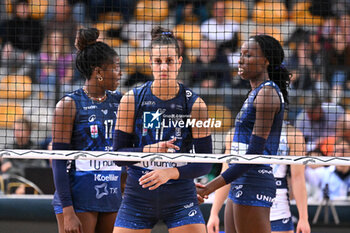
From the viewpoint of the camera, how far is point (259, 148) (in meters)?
4.32

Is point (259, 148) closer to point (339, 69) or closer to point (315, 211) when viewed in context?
point (315, 211)

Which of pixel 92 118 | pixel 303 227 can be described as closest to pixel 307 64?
pixel 303 227

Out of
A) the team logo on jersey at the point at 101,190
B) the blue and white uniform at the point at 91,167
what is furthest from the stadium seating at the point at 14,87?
the team logo on jersey at the point at 101,190

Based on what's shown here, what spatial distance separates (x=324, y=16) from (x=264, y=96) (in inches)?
322

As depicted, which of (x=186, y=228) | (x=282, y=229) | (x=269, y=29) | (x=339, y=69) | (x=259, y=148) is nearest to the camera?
(x=186, y=228)

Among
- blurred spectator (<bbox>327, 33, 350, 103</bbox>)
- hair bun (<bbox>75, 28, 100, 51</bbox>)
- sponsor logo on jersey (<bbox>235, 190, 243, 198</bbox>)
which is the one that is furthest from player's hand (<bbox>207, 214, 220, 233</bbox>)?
blurred spectator (<bbox>327, 33, 350, 103</bbox>)

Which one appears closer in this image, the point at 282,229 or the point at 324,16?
the point at 282,229

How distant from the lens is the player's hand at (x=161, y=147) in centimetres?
401

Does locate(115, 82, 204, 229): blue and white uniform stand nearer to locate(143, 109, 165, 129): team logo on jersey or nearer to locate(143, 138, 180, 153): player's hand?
locate(143, 109, 165, 129): team logo on jersey

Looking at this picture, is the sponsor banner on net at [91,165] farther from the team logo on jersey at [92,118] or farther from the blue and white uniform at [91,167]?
the team logo on jersey at [92,118]

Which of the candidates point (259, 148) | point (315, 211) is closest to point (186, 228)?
point (259, 148)

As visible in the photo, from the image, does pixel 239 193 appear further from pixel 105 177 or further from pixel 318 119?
pixel 318 119

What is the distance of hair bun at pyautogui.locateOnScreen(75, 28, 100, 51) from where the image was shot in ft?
15.5

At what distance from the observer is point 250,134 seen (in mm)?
4547
